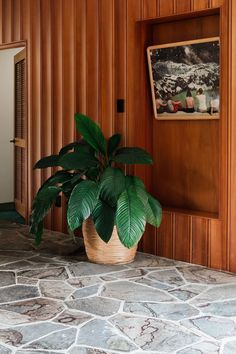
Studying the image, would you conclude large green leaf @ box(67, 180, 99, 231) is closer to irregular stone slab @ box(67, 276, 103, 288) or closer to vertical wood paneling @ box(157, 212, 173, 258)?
irregular stone slab @ box(67, 276, 103, 288)

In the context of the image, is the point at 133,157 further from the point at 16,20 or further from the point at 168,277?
the point at 16,20

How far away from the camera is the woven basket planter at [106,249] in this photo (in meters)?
4.56

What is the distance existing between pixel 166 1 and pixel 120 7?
55cm

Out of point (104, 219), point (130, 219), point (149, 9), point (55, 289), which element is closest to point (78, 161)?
point (104, 219)

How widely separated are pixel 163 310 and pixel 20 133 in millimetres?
4146

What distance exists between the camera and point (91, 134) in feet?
15.3

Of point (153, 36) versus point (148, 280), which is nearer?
point (148, 280)

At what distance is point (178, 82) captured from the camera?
4.74m

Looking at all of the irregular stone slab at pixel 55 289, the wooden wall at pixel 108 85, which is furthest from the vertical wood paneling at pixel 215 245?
the irregular stone slab at pixel 55 289

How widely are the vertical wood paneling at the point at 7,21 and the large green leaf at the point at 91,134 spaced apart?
7.34 feet

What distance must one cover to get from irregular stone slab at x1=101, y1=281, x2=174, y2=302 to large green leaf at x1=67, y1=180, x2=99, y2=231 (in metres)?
0.54

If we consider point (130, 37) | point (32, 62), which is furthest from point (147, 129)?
point (32, 62)

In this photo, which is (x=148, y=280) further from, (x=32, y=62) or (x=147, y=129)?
(x=32, y=62)

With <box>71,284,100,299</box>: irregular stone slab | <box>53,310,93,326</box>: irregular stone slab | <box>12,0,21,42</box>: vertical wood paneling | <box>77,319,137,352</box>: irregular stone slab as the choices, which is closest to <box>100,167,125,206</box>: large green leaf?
<box>71,284,100,299</box>: irregular stone slab
